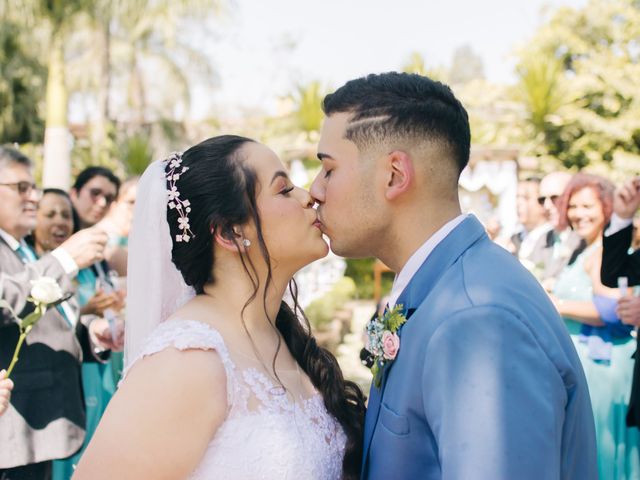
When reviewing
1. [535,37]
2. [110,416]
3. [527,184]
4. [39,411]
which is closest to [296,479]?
[110,416]

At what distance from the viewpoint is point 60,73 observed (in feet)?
48.7

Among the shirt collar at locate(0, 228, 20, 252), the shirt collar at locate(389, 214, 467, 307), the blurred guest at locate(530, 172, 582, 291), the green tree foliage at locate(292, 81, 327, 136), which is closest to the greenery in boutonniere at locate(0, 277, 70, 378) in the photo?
the shirt collar at locate(0, 228, 20, 252)

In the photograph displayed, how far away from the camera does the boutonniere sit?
6.18 ft

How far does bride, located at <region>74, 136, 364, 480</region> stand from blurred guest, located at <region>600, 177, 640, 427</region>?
2.64 m

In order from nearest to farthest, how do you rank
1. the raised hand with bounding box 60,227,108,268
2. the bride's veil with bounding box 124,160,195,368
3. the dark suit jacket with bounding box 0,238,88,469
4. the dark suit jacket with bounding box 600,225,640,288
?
the bride's veil with bounding box 124,160,195,368 → the dark suit jacket with bounding box 0,238,88,469 → the raised hand with bounding box 60,227,108,268 → the dark suit jacket with bounding box 600,225,640,288

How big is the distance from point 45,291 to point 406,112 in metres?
2.31

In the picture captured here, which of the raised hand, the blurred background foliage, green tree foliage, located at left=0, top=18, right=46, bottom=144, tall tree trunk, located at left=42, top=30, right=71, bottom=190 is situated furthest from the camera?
green tree foliage, located at left=0, top=18, right=46, bottom=144

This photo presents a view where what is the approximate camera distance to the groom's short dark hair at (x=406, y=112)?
207cm

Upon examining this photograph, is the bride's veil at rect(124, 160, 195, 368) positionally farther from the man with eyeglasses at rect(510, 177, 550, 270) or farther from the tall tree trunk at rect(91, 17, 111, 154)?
the tall tree trunk at rect(91, 17, 111, 154)

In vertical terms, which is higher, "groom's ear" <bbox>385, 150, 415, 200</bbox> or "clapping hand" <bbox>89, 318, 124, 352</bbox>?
"groom's ear" <bbox>385, 150, 415, 200</bbox>

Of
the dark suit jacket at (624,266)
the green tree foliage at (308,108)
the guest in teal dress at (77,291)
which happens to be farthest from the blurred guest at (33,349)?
the green tree foliage at (308,108)

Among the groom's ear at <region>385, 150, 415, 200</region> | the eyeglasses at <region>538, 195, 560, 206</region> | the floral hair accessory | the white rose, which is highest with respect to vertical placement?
the groom's ear at <region>385, 150, 415, 200</region>

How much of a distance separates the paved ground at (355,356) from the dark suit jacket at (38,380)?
11.5 feet

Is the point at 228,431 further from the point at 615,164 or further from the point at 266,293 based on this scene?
the point at 615,164
